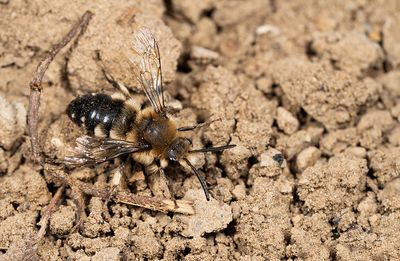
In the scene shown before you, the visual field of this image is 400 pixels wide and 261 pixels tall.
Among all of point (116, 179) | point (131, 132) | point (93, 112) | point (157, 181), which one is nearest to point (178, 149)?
point (157, 181)

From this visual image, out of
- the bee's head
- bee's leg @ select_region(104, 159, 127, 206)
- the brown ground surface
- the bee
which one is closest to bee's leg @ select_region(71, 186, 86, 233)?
the brown ground surface

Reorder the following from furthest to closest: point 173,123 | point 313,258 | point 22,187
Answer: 1. point 173,123
2. point 22,187
3. point 313,258

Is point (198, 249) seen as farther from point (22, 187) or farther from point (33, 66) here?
point (33, 66)

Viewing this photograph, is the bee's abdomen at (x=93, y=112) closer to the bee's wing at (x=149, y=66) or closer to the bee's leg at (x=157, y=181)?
the bee's wing at (x=149, y=66)

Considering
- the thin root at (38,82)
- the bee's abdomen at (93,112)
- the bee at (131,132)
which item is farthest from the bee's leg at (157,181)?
the thin root at (38,82)

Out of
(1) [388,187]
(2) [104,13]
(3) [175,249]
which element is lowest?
(3) [175,249]

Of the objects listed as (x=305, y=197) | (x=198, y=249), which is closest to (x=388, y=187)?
(x=305, y=197)

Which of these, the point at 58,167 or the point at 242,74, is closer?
the point at 58,167
